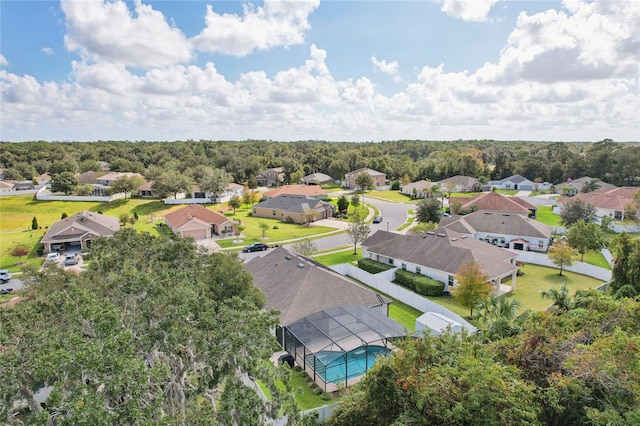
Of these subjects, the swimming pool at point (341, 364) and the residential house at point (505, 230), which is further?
the residential house at point (505, 230)

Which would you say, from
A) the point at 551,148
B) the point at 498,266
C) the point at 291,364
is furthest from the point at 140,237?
the point at 551,148

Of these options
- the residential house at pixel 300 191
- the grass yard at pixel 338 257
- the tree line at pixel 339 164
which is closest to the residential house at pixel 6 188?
the tree line at pixel 339 164

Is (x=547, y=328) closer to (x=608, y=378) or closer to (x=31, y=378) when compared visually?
(x=608, y=378)

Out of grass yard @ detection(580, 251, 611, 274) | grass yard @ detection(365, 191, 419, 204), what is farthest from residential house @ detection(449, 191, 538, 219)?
grass yard @ detection(365, 191, 419, 204)

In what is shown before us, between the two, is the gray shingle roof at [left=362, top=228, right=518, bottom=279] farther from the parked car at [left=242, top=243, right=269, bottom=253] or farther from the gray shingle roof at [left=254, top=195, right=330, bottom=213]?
the gray shingle roof at [left=254, top=195, right=330, bottom=213]

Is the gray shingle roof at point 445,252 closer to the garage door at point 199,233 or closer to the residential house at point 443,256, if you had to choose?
the residential house at point 443,256

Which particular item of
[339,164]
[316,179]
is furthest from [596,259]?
[339,164]

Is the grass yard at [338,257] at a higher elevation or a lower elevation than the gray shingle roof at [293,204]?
lower
